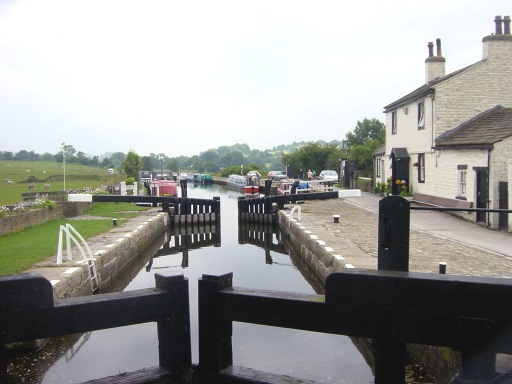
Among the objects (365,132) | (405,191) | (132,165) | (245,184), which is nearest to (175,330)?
(405,191)

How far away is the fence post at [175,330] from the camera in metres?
4.12

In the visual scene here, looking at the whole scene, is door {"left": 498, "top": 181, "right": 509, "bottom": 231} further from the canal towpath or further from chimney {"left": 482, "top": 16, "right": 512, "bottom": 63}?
chimney {"left": 482, "top": 16, "right": 512, "bottom": 63}

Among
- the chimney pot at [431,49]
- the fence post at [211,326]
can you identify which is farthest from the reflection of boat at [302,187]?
the fence post at [211,326]

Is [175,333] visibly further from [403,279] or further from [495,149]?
[495,149]

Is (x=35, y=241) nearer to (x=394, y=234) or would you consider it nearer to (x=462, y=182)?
(x=394, y=234)

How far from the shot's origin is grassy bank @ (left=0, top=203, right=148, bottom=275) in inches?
415

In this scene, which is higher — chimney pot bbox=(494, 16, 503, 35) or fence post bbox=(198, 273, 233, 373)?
chimney pot bbox=(494, 16, 503, 35)

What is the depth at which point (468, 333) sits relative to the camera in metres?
3.33

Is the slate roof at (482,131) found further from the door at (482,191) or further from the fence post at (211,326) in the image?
the fence post at (211,326)

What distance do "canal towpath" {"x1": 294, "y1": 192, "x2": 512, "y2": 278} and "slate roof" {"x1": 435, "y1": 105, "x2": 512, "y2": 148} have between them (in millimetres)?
2740

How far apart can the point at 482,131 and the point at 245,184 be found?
1317 inches

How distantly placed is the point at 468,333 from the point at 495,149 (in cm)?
1502

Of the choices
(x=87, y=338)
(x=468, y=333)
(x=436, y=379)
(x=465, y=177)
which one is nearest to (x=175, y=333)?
(x=468, y=333)

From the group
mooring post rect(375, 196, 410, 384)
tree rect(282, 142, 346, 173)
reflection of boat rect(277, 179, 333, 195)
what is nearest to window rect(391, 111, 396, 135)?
reflection of boat rect(277, 179, 333, 195)
